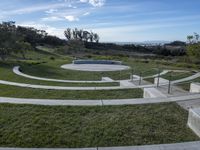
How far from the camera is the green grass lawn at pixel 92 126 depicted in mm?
5666

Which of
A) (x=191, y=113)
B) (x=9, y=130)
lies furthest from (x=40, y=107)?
(x=191, y=113)

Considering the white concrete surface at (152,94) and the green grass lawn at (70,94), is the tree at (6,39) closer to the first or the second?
the green grass lawn at (70,94)

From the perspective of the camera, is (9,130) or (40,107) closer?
(9,130)

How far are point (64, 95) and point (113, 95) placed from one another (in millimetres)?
2228

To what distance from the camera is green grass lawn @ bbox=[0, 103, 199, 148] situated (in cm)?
567

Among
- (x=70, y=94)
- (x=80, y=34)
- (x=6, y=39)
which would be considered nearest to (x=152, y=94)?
(x=70, y=94)

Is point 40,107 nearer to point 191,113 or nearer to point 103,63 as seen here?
point 191,113

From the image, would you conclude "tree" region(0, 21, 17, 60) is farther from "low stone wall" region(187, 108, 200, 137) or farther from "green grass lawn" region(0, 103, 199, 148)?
"low stone wall" region(187, 108, 200, 137)

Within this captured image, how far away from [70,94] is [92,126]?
4519 millimetres

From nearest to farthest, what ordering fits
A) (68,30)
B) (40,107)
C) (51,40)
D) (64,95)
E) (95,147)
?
(95,147) → (40,107) → (64,95) → (51,40) → (68,30)

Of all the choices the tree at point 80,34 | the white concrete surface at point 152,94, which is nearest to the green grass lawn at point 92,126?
the white concrete surface at point 152,94

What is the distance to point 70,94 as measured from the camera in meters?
10.8

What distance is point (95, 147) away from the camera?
5.40 metres

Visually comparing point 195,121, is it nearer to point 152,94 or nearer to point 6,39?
point 152,94
